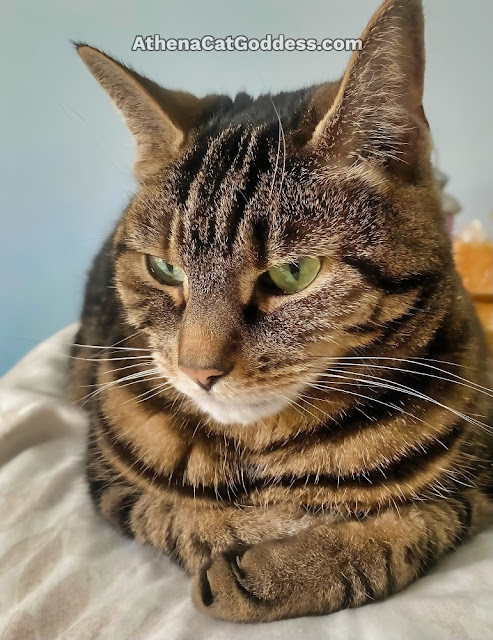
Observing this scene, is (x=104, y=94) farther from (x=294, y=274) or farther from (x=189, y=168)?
(x=294, y=274)

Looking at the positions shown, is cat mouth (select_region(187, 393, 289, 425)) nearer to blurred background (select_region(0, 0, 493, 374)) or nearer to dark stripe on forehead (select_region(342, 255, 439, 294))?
dark stripe on forehead (select_region(342, 255, 439, 294))

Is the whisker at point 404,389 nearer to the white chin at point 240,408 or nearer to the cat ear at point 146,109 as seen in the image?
the white chin at point 240,408

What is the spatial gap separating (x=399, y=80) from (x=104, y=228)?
19.3 inches

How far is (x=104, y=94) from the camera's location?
2.23ft

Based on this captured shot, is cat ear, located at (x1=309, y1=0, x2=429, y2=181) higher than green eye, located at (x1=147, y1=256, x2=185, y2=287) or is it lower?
higher

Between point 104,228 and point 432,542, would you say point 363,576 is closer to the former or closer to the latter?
point 432,542

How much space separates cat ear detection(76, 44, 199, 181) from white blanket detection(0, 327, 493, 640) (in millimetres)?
431

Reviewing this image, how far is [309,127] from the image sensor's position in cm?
54

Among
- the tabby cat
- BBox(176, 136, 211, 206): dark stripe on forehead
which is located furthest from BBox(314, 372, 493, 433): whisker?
BBox(176, 136, 211, 206): dark stripe on forehead

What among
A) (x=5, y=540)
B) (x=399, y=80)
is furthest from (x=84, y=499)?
(x=399, y=80)

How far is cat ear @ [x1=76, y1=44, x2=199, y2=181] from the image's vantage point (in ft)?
1.91

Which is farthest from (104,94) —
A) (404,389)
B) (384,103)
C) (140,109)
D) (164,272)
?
(404,389)

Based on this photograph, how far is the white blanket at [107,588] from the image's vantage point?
1.64ft

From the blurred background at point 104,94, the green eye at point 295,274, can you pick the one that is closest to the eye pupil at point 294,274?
the green eye at point 295,274
